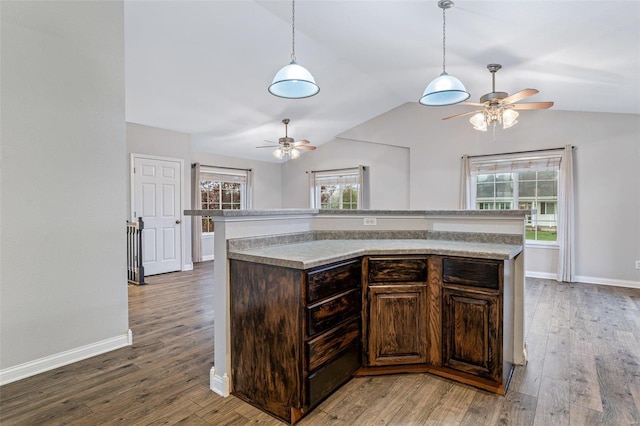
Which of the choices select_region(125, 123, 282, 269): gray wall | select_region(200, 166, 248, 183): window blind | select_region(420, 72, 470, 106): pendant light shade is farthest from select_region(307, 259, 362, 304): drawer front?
select_region(200, 166, 248, 183): window blind

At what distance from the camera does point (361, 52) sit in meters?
4.27

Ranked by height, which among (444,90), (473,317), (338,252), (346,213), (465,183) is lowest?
(473,317)

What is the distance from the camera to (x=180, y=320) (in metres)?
3.45

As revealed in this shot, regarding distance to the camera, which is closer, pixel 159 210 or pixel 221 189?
pixel 159 210

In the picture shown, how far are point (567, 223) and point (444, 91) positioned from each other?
13.2 ft

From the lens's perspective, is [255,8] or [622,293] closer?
[255,8]

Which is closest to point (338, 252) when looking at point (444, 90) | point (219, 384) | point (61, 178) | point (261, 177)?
point (219, 384)

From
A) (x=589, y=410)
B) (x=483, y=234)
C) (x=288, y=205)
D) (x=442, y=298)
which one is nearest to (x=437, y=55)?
(x=483, y=234)

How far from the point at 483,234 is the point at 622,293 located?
11.8ft

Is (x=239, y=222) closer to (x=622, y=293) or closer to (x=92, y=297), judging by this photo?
(x=92, y=297)

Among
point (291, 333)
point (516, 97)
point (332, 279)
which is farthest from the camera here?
point (516, 97)

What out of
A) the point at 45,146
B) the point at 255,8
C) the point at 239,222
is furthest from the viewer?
the point at 255,8

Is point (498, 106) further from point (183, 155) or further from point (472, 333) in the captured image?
point (183, 155)

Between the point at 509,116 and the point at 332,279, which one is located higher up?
the point at 509,116
